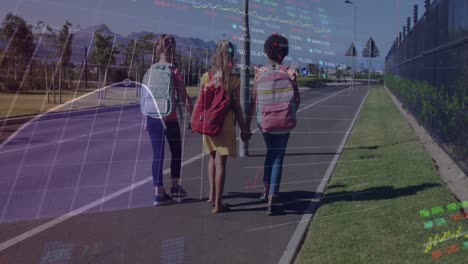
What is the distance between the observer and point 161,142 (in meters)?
2.74

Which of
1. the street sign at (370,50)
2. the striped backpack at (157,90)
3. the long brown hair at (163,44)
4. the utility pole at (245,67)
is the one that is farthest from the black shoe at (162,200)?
the street sign at (370,50)

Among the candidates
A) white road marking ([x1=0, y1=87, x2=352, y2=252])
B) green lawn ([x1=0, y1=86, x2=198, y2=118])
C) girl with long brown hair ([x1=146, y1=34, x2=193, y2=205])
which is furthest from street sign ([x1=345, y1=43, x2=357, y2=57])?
white road marking ([x1=0, y1=87, x2=352, y2=252])

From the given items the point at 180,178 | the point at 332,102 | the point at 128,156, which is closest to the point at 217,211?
the point at 180,178

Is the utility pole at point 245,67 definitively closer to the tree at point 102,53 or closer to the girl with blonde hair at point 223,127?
the girl with blonde hair at point 223,127

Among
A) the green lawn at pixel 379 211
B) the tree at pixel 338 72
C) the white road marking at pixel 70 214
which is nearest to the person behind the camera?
the tree at pixel 338 72

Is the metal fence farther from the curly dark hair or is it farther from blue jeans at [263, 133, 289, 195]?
the curly dark hair

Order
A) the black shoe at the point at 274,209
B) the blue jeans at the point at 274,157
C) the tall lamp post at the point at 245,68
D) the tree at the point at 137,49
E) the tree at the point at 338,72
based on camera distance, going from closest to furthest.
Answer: the tree at the point at 137,49 < the tall lamp post at the point at 245,68 < the tree at the point at 338,72 < the blue jeans at the point at 274,157 < the black shoe at the point at 274,209

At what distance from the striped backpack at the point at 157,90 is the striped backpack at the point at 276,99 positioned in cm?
46

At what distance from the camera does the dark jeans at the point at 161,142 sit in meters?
2.61

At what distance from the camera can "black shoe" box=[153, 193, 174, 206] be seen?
12.4 feet

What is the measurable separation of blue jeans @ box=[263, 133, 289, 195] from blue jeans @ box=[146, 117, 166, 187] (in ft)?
2.07

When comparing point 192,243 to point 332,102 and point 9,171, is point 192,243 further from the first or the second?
point 332,102

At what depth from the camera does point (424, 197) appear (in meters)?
4.19

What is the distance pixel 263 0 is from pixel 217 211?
235 cm
